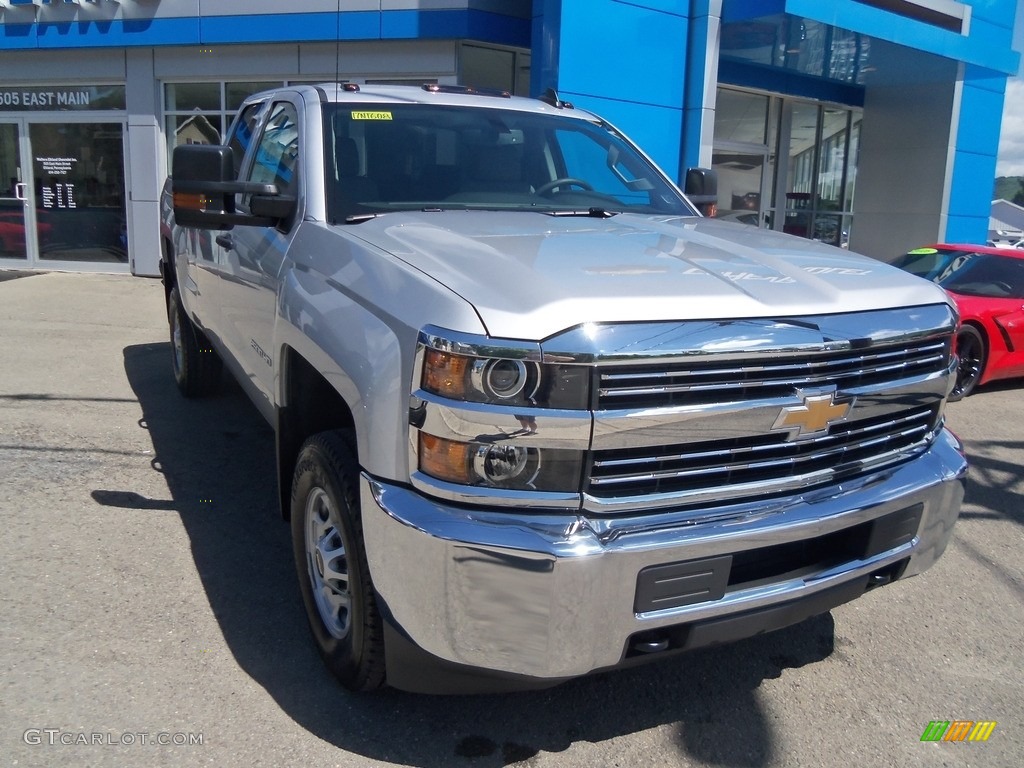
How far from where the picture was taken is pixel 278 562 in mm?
4020

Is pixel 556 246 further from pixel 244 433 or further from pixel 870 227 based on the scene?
pixel 870 227

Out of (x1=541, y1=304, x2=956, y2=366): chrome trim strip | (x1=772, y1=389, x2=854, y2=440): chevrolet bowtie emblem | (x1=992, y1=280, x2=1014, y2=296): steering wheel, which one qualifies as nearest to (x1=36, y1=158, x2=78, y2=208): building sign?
(x1=992, y1=280, x2=1014, y2=296): steering wheel

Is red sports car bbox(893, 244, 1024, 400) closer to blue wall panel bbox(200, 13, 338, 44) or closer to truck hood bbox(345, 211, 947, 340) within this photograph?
truck hood bbox(345, 211, 947, 340)

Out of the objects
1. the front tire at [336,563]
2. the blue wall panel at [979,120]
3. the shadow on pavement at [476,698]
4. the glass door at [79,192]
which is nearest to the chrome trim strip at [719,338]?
the front tire at [336,563]

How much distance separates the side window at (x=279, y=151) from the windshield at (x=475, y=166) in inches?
8.1

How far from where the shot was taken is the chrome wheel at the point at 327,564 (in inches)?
114

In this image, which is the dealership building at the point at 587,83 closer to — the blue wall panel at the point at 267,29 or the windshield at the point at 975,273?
the blue wall panel at the point at 267,29

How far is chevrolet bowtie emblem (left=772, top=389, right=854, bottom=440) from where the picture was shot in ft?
8.23

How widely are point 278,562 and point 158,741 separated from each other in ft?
4.34

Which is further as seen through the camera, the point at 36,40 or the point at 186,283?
the point at 36,40

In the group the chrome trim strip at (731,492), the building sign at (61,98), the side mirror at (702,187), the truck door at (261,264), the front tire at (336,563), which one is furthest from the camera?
the building sign at (61,98)

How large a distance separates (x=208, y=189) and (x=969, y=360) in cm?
675

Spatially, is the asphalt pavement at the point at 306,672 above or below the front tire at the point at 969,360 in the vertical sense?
below

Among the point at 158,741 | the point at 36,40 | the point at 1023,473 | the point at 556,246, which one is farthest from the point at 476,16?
the point at 158,741
